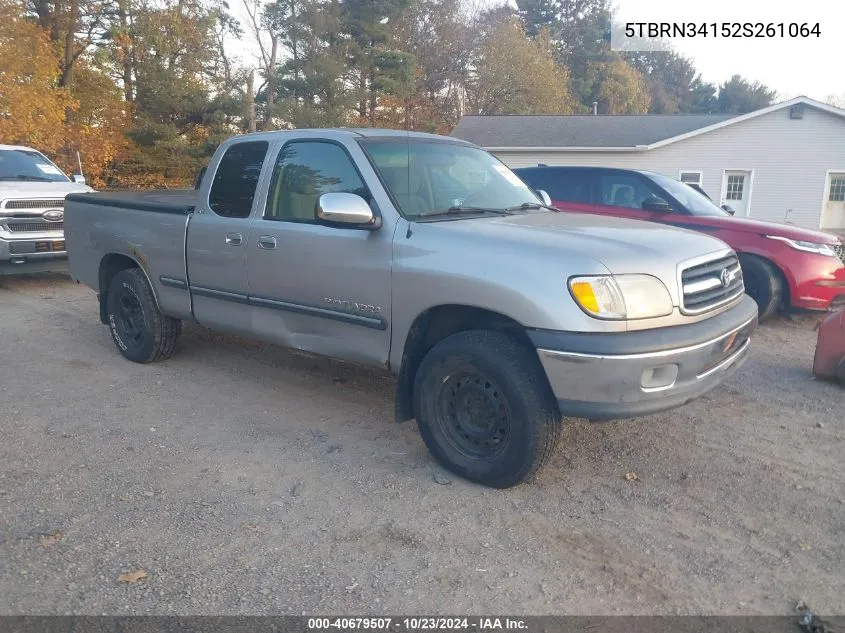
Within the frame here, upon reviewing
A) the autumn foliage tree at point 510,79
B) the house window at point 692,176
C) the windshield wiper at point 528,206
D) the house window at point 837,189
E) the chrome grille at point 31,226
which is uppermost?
the autumn foliage tree at point 510,79

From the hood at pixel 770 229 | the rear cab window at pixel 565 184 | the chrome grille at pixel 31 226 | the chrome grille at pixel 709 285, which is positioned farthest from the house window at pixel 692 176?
the chrome grille at pixel 709 285

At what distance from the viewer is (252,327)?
4.98 meters

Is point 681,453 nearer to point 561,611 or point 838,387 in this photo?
point 561,611

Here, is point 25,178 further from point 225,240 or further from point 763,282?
point 763,282

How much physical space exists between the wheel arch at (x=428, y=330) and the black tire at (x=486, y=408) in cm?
11

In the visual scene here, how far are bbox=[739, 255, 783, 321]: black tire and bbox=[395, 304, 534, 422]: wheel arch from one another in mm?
4947

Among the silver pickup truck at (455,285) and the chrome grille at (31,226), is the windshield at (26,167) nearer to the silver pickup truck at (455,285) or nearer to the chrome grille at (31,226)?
the chrome grille at (31,226)

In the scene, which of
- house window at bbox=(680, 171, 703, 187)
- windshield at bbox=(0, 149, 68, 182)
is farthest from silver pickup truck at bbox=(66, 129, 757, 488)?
house window at bbox=(680, 171, 703, 187)

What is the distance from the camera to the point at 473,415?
12.5ft

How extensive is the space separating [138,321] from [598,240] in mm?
4285

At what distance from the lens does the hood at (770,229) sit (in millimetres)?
7531

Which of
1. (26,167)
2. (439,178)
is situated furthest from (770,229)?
(26,167)

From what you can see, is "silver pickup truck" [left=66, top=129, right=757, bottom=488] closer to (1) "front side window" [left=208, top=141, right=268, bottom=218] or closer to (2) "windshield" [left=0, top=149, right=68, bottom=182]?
(1) "front side window" [left=208, top=141, right=268, bottom=218]

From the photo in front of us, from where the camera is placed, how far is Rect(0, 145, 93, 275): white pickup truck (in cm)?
927
